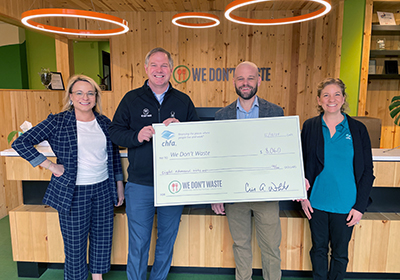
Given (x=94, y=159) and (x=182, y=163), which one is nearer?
(x=182, y=163)

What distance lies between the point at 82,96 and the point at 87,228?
0.88m

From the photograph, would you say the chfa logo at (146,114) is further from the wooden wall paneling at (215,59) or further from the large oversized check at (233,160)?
the wooden wall paneling at (215,59)

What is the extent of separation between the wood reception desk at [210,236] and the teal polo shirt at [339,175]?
481 millimetres

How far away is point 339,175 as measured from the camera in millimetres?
1692

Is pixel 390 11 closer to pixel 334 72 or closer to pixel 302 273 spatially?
pixel 334 72

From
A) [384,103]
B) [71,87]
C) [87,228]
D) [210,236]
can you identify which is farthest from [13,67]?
[384,103]

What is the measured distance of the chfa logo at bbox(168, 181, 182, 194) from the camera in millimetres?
1649

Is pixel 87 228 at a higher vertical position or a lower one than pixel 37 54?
lower

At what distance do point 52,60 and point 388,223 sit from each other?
6.63 m

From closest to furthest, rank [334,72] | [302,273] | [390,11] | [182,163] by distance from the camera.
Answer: [182,163], [302,273], [390,11], [334,72]

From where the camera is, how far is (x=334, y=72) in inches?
177

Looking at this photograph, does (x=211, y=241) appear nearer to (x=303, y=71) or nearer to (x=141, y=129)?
(x=141, y=129)

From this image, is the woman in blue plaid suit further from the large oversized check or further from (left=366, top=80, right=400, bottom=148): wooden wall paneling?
(left=366, top=80, right=400, bottom=148): wooden wall paneling

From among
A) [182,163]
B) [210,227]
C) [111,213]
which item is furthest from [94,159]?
[210,227]
